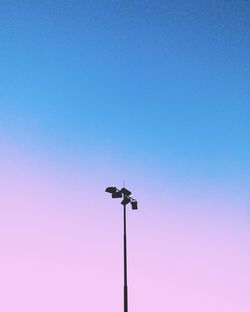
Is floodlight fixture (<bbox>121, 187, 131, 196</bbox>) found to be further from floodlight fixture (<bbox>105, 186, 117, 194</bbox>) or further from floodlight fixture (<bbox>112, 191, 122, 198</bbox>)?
floodlight fixture (<bbox>105, 186, 117, 194</bbox>)

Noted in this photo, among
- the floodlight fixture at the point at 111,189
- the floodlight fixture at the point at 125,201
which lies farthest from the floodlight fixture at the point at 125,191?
the floodlight fixture at the point at 111,189

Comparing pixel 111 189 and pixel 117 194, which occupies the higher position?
pixel 111 189

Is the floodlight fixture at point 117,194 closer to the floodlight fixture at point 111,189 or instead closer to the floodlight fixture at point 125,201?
the floodlight fixture at point 111,189

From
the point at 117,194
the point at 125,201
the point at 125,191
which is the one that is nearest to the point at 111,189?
the point at 117,194

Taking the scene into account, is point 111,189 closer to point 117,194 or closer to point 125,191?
point 117,194

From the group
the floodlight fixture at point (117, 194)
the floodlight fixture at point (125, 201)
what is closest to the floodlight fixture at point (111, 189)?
the floodlight fixture at point (117, 194)

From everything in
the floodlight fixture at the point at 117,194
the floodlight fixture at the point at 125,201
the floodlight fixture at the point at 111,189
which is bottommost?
the floodlight fixture at the point at 125,201

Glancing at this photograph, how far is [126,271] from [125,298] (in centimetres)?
102

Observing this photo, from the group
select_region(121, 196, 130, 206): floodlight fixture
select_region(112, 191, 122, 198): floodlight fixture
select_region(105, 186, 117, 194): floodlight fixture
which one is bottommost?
select_region(121, 196, 130, 206): floodlight fixture

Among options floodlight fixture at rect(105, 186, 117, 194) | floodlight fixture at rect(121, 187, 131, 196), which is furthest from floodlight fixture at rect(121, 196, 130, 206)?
floodlight fixture at rect(105, 186, 117, 194)

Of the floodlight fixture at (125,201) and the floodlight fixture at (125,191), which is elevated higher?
the floodlight fixture at (125,191)

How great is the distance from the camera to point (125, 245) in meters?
16.8

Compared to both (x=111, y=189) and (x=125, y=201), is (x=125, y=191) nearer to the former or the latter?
(x=125, y=201)

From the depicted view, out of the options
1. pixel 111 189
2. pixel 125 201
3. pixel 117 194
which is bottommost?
pixel 125 201
